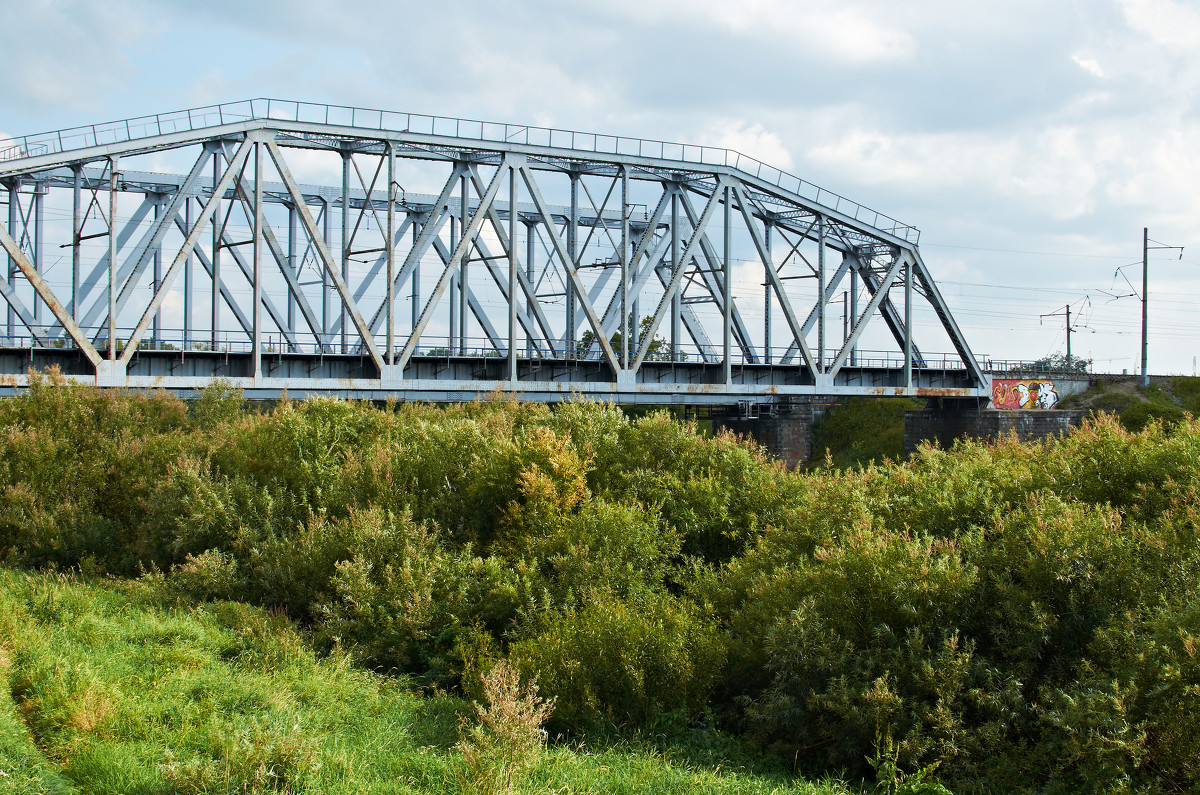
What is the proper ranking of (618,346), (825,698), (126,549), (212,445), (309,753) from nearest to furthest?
1. (309,753)
2. (825,698)
3. (126,549)
4. (212,445)
5. (618,346)

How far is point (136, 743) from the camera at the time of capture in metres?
11.8

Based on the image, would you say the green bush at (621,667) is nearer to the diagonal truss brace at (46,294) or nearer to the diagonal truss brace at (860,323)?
the diagonal truss brace at (46,294)

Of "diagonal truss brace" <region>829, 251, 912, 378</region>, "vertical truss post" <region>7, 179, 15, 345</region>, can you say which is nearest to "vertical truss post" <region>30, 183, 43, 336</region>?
"vertical truss post" <region>7, 179, 15, 345</region>

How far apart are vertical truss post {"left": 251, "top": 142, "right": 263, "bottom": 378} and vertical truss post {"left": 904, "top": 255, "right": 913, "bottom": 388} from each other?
110ft

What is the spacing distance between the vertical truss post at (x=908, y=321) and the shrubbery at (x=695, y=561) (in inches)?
1160

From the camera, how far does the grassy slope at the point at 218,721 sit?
1064 centimetres

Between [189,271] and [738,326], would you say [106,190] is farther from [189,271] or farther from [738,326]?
[738,326]

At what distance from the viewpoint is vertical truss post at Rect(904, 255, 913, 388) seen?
5081cm

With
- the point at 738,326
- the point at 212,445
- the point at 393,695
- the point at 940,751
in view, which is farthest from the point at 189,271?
the point at 940,751

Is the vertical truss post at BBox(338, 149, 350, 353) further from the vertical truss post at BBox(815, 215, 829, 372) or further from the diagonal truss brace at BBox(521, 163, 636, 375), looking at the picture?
the vertical truss post at BBox(815, 215, 829, 372)

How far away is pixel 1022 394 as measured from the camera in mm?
55938

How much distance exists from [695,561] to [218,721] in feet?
33.7

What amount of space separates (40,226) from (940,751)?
4241cm

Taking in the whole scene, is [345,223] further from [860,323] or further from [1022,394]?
[1022,394]
